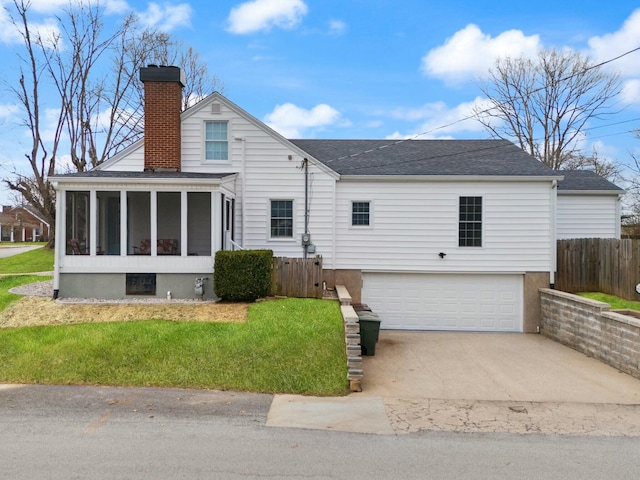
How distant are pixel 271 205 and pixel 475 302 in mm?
6924

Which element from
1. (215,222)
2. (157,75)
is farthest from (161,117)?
(215,222)

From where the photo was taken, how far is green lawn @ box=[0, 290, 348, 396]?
7.39 meters

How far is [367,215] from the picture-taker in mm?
14281

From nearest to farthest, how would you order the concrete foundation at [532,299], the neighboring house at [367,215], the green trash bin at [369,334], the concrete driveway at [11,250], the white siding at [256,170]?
the green trash bin at [369,334] < the neighboring house at [367,215] < the white siding at [256,170] < the concrete foundation at [532,299] < the concrete driveway at [11,250]

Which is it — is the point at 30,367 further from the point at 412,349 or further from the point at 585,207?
the point at 585,207

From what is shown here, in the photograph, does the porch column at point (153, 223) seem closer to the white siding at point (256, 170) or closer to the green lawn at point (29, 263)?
the white siding at point (256, 170)

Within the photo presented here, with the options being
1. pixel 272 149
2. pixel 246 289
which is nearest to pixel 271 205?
pixel 272 149

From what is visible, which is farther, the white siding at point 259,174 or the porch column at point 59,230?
the white siding at point 259,174

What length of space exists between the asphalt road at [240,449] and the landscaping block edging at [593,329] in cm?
412

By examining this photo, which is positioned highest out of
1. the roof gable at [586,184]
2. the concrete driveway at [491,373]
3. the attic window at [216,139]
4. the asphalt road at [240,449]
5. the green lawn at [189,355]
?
the attic window at [216,139]

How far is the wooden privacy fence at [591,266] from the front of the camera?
14227 mm

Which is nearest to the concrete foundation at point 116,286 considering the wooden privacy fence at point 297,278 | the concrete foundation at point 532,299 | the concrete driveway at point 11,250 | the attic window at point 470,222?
the wooden privacy fence at point 297,278

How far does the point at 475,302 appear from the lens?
47.6 ft

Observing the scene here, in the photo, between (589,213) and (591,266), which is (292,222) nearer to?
(591,266)
